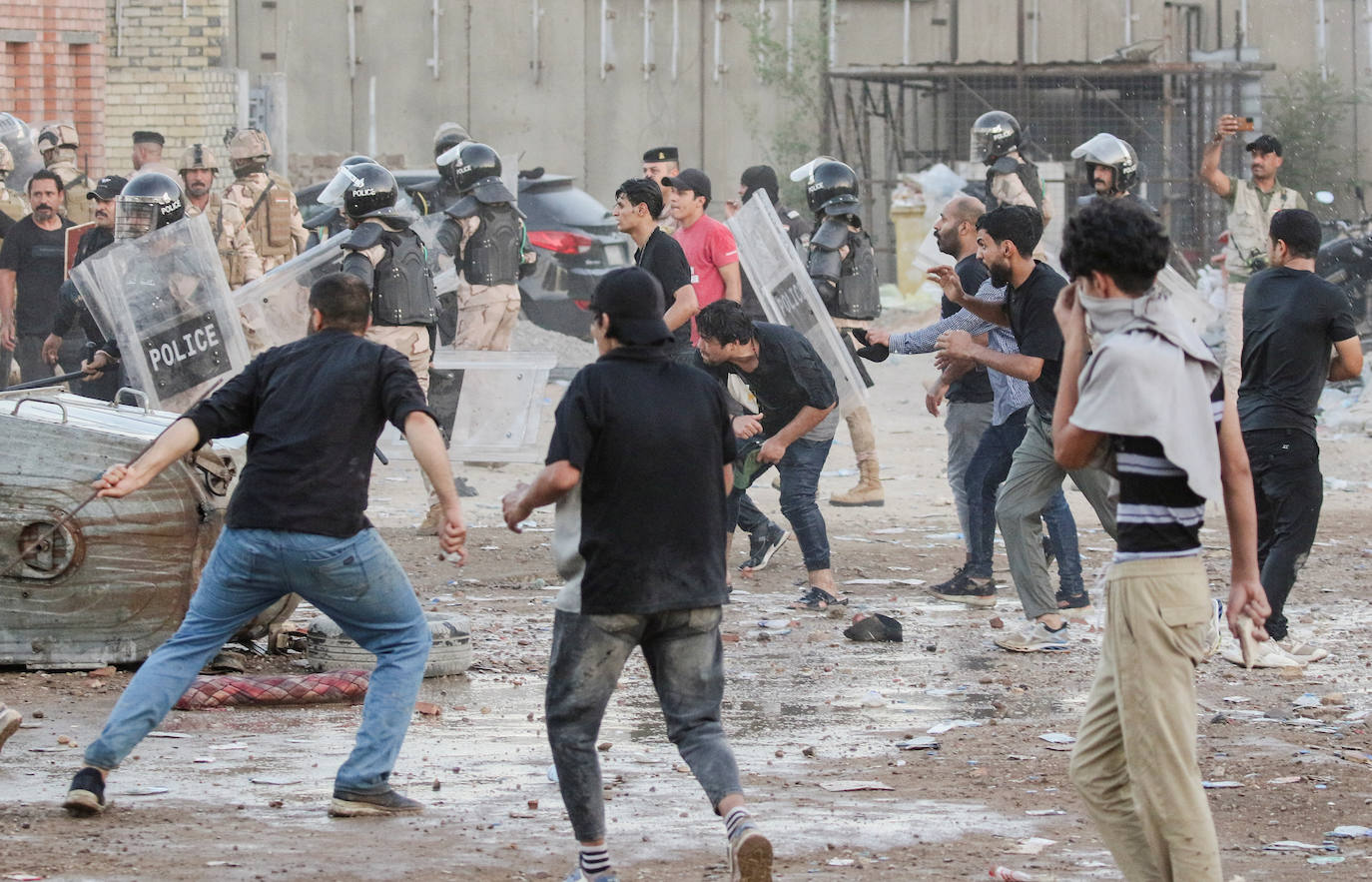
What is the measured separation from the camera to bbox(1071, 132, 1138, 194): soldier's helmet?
9.84 meters

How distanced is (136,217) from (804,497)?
146 inches

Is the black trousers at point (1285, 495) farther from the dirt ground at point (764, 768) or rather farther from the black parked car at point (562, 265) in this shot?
the black parked car at point (562, 265)

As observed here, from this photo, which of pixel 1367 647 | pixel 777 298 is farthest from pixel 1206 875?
pixel 777 298

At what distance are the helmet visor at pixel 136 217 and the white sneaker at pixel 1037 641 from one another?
479 centimetres

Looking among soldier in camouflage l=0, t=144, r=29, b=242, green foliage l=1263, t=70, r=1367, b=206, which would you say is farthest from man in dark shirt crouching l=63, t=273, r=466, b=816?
green foliage l=1263, t=70, r=1367, b=206

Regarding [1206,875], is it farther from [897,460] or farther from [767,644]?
[897,460]

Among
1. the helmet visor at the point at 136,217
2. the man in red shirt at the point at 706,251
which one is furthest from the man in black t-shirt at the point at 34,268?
the man in red shirt at the point at 706,251

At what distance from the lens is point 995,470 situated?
810 centimetres

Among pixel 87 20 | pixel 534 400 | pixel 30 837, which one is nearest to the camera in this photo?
pixel 30 837

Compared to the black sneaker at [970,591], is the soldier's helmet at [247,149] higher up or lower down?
higher up

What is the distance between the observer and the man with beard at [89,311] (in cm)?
982

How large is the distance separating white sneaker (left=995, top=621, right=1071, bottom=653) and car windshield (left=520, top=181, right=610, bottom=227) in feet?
35.8

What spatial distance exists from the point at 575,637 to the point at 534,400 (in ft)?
23.2

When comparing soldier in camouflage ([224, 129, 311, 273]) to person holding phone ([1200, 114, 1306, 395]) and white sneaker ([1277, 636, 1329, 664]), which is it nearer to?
person holding phone ([1200, 114, 1306, 395])
